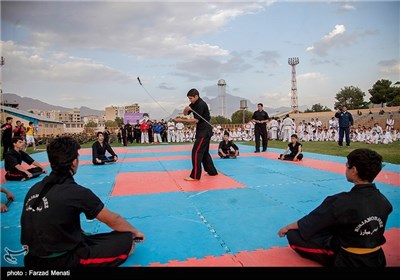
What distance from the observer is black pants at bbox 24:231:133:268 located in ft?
7.21

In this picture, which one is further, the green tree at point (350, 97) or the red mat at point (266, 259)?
the green tree at point (350, 97)

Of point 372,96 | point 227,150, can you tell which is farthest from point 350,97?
point 227,150

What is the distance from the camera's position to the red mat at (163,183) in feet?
17.7

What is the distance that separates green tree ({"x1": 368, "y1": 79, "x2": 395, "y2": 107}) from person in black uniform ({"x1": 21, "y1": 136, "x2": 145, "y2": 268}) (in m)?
57.4

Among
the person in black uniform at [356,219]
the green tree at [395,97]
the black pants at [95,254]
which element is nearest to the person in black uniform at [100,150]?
the black pants at [95,254]

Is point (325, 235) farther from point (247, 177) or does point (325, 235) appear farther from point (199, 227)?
point (247, 177)

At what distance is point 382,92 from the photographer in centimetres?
4884

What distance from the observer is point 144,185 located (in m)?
5.86

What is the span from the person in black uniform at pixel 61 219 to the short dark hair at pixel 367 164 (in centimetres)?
214

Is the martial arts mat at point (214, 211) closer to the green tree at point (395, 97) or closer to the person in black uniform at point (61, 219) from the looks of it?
the person in black uniform at point (61, 219)

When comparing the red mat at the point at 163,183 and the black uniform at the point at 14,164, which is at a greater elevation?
the black uniform at the point at 14,164

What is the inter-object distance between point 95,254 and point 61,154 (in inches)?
35.7

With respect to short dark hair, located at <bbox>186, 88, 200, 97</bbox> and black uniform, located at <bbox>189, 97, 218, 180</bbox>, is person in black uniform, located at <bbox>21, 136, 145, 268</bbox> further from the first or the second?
short dark hair, located at <bbox>186, 88, 200, 97</bbox>

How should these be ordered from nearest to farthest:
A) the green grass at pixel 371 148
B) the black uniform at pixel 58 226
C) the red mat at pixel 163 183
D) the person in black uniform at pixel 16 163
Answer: the black uniform at pixel 58 226, the red mat at pixel 163 183, the person in black uniform at pixel 16 163, the green grass at pixel 371 148
